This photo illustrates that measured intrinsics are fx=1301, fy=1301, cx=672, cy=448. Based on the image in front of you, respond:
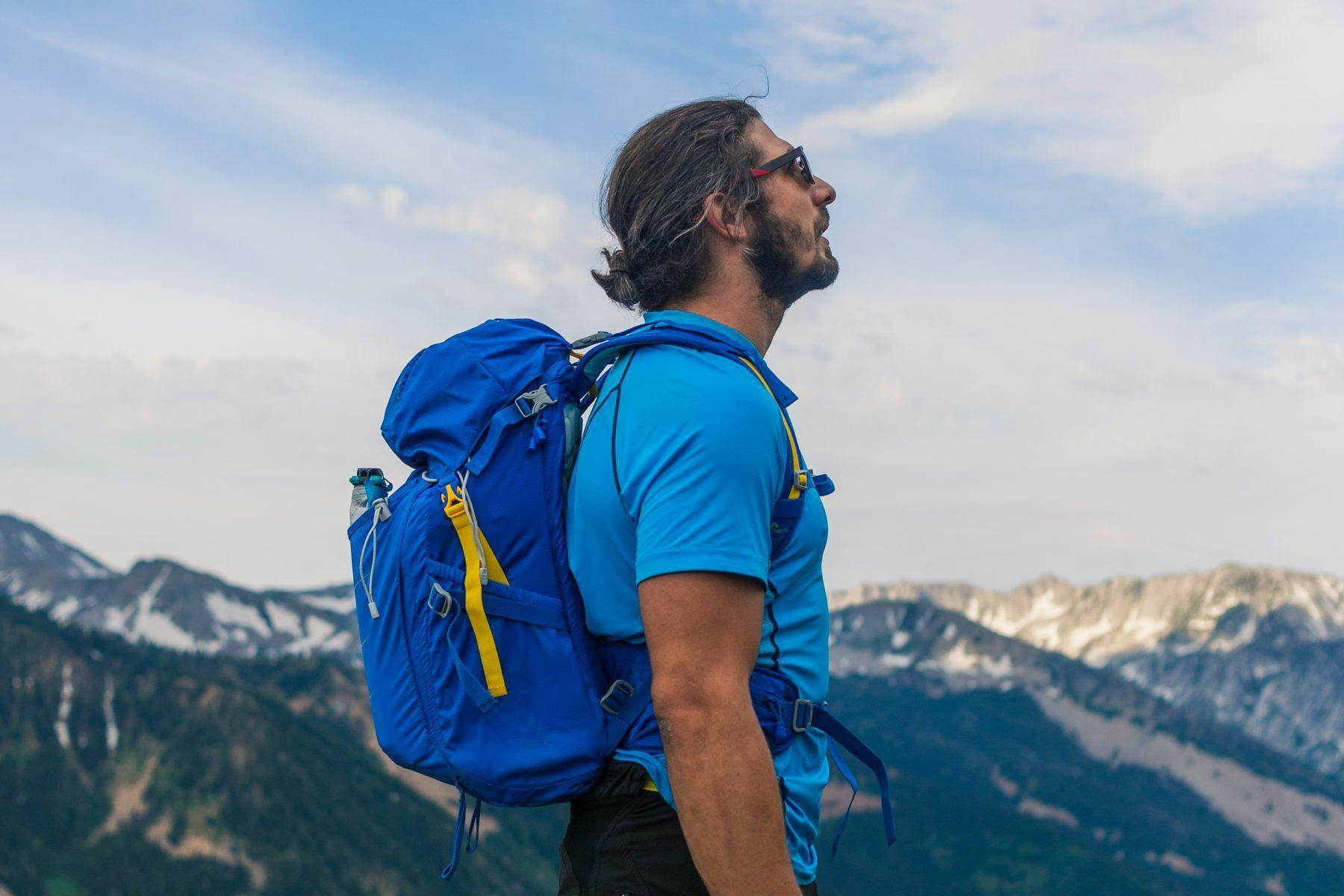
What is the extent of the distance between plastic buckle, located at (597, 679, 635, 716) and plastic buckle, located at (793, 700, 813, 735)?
60 centimetres

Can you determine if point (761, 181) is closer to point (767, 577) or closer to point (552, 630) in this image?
point (767, 577)

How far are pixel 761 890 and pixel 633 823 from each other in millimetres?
700

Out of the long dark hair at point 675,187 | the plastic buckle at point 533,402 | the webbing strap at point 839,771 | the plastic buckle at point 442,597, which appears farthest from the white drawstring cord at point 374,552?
the webbing strap at point 839,771

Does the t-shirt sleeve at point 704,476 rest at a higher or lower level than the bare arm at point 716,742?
higher

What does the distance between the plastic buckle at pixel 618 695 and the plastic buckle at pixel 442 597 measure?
2.13 feet

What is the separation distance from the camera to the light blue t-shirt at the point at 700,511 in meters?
4.30

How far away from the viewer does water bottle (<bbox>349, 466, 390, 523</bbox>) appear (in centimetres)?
550

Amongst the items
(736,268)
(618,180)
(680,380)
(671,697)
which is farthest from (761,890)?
(618,180)

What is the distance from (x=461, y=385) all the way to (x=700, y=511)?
1.34 m

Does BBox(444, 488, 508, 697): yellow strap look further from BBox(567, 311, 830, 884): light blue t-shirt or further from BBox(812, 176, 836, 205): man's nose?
BBox(812, 176, 836, 205): man's nose

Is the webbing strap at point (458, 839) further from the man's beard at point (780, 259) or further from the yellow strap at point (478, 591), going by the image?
the man's beard at point (780, 259)

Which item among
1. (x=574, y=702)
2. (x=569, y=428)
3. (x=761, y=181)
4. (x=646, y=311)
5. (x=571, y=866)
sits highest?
(x=761, y=181)

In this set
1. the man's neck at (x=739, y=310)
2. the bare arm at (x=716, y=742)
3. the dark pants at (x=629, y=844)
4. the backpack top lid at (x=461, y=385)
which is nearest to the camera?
the bare arm at (x=716, y=742)

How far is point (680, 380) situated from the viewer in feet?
15.0
